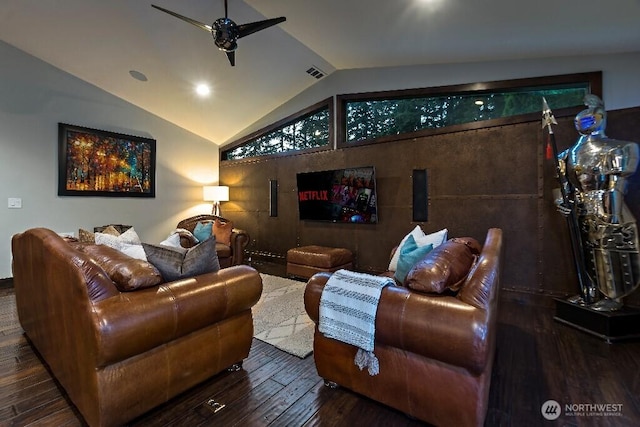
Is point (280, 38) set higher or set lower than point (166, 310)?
higher

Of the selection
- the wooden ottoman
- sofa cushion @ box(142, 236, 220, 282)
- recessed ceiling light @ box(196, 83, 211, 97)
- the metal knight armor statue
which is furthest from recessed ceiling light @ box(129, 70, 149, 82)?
the metal knight armor statue

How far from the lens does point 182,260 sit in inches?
72.8

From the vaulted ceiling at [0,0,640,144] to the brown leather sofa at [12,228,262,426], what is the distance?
9.31ft

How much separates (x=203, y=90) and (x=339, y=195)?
9.12ft

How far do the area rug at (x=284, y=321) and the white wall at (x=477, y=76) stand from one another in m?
3.16

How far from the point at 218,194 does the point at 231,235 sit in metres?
1.59

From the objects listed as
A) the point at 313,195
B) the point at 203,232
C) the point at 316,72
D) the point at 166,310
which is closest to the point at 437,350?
the point at 166,310

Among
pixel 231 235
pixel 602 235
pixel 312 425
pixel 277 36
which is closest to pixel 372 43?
pixel 277 36

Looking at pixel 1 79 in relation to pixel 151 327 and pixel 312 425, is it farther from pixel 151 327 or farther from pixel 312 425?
pixel 312 425

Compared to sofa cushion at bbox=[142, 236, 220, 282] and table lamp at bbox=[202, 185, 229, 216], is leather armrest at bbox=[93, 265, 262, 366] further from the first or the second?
table lamp at bbox=[202, 185, 229, 216]

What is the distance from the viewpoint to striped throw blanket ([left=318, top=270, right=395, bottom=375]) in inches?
61.2

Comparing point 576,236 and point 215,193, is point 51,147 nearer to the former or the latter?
point 215,193

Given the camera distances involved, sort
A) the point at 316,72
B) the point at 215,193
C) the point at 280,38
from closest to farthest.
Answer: the point at 280,38, the point at 316,72, the point at 215,193

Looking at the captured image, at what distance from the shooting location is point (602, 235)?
101 inches
